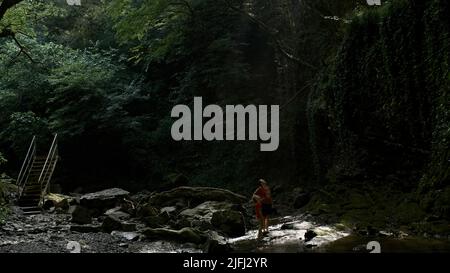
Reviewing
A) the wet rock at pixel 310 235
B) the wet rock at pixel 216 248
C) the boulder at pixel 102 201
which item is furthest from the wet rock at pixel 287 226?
the boulder at pixel 102 201

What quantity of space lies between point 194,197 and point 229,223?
4783 millimetres

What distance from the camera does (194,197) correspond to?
48.6 feet

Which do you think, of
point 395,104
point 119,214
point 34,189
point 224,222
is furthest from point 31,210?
point 395,104

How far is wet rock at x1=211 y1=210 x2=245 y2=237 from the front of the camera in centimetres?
998

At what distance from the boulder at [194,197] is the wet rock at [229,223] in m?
4.01

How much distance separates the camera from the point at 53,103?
78.9 ft

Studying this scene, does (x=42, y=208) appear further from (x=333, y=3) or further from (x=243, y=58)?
(x=333, y=3)

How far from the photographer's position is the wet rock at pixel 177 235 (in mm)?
9102

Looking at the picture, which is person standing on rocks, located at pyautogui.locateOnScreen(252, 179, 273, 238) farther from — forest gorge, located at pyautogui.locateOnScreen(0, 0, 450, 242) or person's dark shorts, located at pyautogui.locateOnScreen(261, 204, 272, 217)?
forest gorge, located at pyautogui.locateOnScreen(0, 0, 450, 242)

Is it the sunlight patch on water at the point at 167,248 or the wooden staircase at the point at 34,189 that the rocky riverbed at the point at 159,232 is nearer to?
the sunlight patch on water at the point at 167,248

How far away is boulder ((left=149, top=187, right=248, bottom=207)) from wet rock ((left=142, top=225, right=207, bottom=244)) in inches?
189
